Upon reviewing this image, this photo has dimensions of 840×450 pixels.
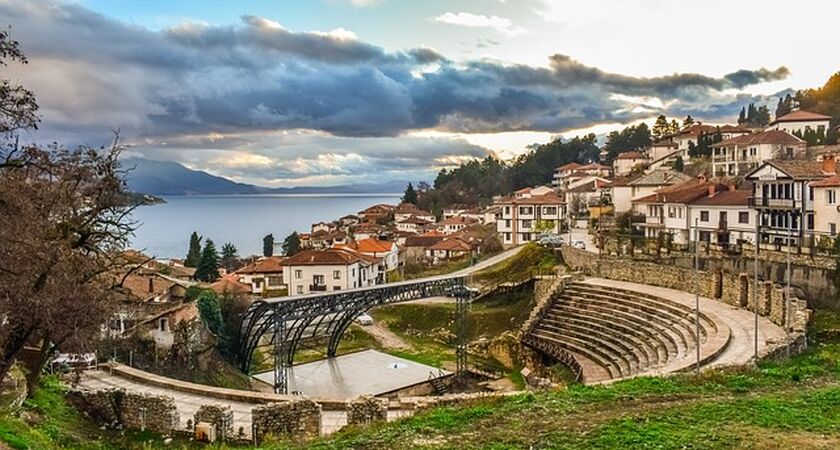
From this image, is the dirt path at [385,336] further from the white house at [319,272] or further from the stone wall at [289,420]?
the stone wall at [289,420]

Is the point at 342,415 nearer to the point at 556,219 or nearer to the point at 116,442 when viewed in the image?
the point at 116,442

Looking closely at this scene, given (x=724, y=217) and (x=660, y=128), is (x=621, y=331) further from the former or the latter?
(x=660, y=128)

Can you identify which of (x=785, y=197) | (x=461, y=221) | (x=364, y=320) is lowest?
(x=364, y=320)

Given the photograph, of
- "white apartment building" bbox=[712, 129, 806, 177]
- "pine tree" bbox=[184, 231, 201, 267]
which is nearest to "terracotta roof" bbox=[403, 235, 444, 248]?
"pine tree" bbox=[184, 231, 201, 267]

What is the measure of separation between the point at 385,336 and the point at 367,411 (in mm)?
29224

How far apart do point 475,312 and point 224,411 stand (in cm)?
3192

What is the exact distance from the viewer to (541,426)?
12.6 meters

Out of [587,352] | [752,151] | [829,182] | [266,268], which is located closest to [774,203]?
[829,182]

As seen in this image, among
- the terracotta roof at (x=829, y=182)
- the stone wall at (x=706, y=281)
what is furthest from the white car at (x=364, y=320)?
the terracotta roof at (x=829, y=182)

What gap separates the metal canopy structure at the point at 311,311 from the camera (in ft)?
96.5

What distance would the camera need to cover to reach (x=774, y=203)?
40.3 m

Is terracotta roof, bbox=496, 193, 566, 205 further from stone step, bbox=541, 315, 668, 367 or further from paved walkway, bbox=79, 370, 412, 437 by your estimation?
paved walkway, bbox=79, 370, 412, 437

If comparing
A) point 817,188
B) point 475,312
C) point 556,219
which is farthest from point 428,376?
point 556,219

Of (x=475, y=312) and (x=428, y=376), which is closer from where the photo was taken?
(x=428, y=376)
